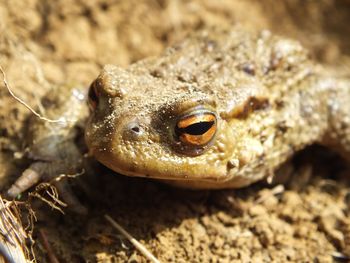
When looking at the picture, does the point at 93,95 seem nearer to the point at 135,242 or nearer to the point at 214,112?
the point at 214,112

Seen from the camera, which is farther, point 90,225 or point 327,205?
point 327,205

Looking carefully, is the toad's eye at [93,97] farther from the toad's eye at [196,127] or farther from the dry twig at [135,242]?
the dry twig at [135,242]

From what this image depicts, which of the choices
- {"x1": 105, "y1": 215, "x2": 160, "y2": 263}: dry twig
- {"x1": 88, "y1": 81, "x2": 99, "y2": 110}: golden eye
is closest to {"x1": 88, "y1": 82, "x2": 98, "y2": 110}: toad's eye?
{"x1": 88, "y1": 81, "x2": 99, "y2": 110}: golden eye

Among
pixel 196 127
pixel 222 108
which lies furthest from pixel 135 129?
pixel 222 108

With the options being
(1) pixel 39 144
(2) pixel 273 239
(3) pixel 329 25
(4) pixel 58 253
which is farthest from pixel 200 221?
(3) pixel 329 25

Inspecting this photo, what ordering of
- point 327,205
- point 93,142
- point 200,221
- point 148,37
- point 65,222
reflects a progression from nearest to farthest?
point 93,142
point 65,222
point 200,221
point 327,205
point 148,37

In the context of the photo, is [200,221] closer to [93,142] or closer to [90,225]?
[90,225]
